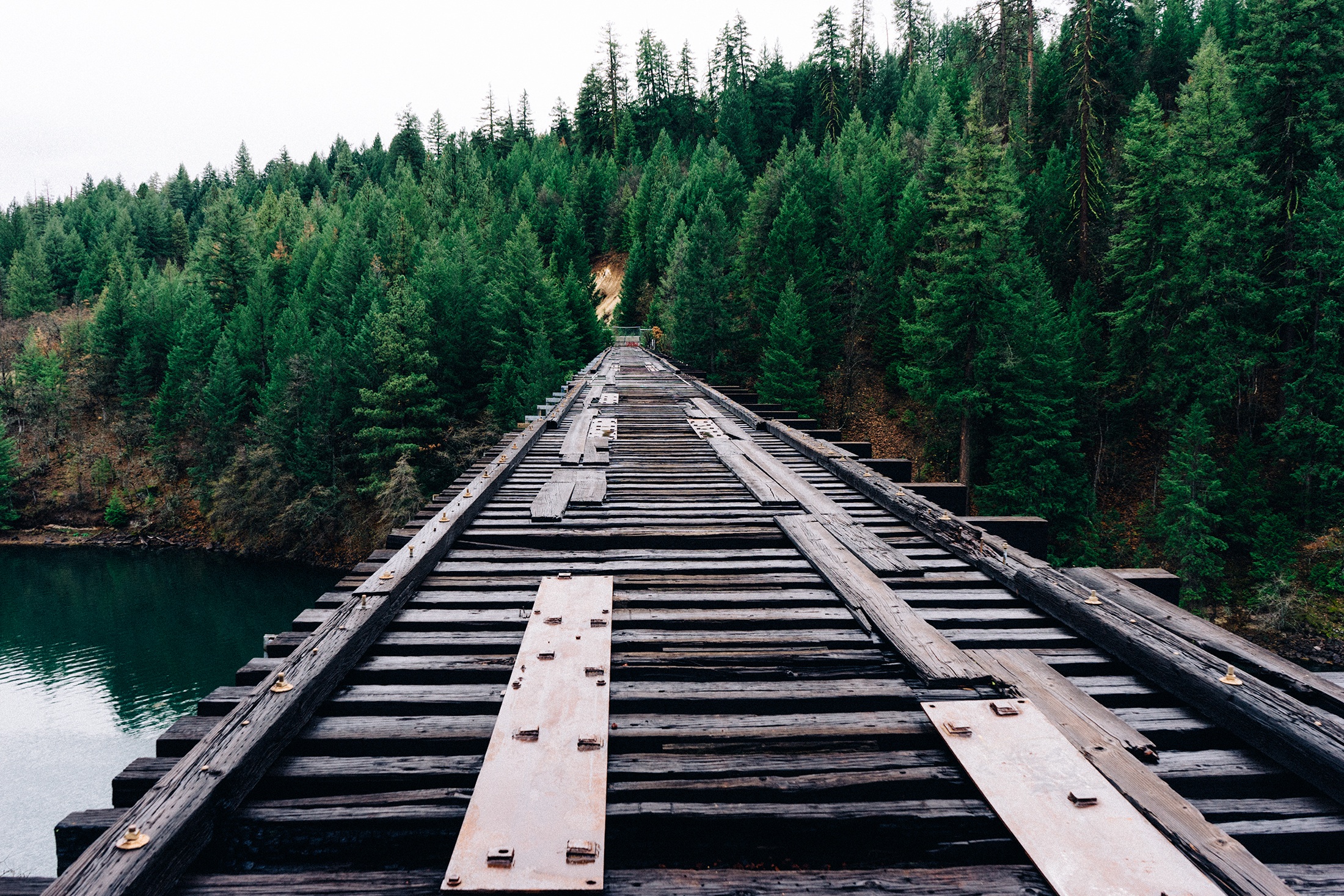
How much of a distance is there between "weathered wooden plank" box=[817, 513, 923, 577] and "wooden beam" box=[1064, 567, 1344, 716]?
0.85m

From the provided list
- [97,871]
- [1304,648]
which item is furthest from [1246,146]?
[97,871]

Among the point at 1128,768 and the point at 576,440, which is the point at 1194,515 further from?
the point at 1128,768

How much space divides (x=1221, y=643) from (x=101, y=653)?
115 ft

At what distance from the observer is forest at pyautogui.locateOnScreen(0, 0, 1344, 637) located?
25.9m

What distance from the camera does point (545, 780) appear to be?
213 centimetres

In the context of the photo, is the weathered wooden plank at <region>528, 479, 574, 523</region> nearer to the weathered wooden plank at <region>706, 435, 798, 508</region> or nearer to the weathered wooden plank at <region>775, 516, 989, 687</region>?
the weathered wooden plank at <region>706, 435, 798, 508</region>

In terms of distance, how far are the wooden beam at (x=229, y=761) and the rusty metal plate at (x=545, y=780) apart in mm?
677

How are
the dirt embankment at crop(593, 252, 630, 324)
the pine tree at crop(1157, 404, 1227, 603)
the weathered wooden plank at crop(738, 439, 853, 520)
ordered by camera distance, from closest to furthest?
the weathered wooden plank at crop(738, 439, 853, 520) → the pine tree at crop(1157, 404, 1227, 603) → the dirt embankment at crop(593, 252, 630, 324)

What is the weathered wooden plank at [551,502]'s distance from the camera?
513 cm

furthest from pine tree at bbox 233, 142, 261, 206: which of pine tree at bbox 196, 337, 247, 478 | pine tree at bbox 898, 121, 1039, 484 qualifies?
pine tree at bbox 898, 121, 1039, 484

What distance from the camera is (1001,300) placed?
94.1ft

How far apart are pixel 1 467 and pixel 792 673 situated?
6152 centimetres

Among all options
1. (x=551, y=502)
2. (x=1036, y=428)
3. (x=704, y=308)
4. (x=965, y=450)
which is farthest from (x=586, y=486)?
(x=704, y=308)

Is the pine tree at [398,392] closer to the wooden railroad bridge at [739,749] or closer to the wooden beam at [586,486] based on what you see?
the wooden beam at [586,486]
